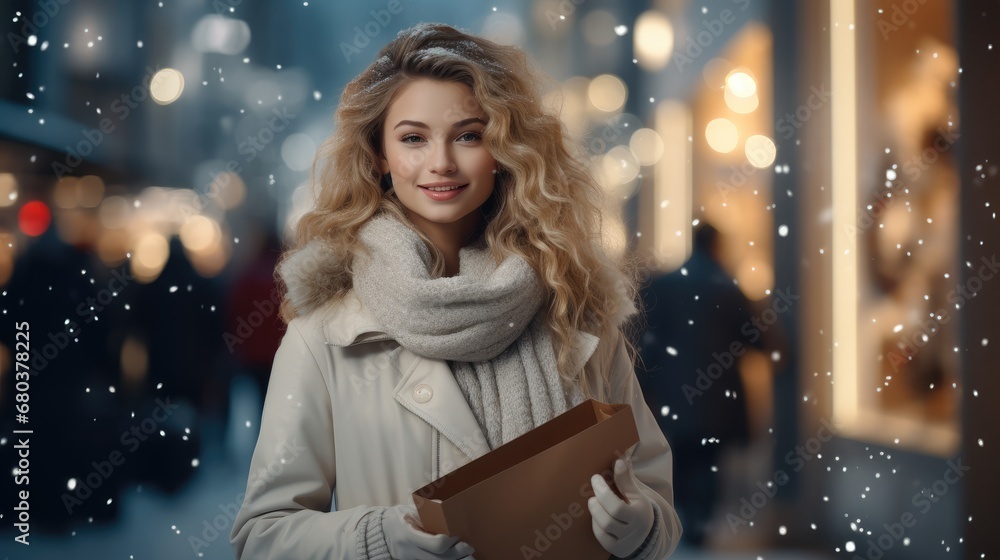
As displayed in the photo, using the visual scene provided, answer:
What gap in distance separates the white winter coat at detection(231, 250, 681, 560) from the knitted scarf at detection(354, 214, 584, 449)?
1.4 inches

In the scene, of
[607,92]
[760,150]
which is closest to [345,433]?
[607,92]

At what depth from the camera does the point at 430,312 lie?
115 cm

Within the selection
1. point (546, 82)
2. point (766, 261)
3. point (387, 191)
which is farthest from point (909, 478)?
point (387, 191)

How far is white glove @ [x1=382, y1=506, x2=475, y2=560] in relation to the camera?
3.10 ft

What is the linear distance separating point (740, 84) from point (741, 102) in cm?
5

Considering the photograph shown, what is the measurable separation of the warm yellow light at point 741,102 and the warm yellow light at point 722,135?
0.04 meters

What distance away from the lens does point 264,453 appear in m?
1.13

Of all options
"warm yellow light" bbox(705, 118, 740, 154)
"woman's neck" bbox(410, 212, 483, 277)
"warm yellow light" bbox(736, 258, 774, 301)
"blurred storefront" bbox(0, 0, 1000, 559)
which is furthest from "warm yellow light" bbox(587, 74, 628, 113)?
"woman's neck" bbox(410, 212, 483, 277)

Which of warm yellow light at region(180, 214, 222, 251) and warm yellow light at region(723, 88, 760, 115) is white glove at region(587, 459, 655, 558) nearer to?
warm yellow light at region(180, 214, 222, 251)

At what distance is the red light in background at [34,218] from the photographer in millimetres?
1813

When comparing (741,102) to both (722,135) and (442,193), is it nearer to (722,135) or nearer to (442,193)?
(722,135)

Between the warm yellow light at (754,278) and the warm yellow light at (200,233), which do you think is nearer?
the warm yellow light at (200,233)

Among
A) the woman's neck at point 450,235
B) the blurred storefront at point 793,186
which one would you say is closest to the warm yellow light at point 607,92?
the blurred storefront at point 793,186

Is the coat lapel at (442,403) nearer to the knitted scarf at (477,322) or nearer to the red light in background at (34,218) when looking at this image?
the knitted scarf at (477,322)
